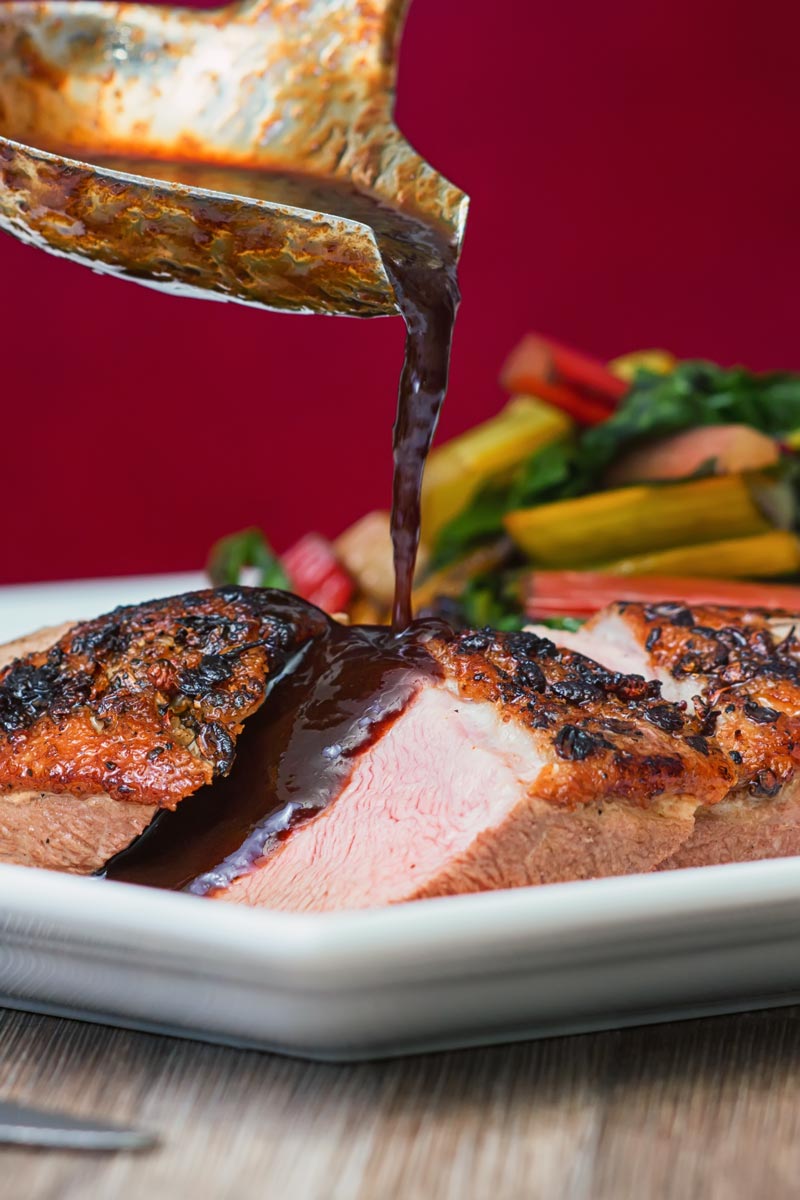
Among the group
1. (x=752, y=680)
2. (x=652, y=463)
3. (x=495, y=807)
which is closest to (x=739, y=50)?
(x=652, y=463)

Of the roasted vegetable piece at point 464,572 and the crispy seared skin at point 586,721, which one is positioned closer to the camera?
the crispy seared skin at point 586,721

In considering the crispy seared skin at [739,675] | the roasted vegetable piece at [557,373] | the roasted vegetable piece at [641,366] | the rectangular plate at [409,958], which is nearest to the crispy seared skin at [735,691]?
the crispy seared skin at [739,675]

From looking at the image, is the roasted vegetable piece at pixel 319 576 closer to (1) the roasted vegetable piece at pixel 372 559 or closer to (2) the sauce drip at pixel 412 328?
(1) the roasted vegetable piece at pixel 372 559

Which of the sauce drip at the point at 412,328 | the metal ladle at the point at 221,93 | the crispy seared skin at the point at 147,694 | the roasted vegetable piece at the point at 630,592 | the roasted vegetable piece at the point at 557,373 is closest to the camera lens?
the crispy seared skin at the point at 147,694

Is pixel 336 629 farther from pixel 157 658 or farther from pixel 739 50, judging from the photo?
pixel 739 50

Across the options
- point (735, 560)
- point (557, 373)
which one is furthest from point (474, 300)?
point (735, 560)

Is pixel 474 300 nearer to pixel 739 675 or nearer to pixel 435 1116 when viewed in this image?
pixel 739 675

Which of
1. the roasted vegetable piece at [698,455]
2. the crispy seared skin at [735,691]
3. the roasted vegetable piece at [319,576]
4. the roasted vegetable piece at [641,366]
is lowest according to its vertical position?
the roasted vegetable piece at [319,576]
